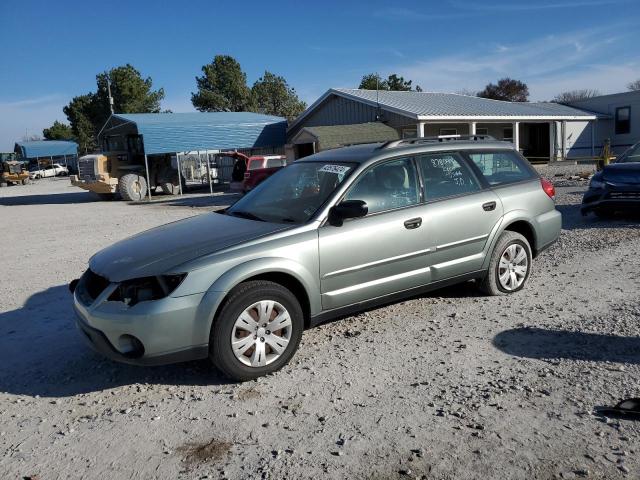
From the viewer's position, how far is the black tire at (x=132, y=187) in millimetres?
23391

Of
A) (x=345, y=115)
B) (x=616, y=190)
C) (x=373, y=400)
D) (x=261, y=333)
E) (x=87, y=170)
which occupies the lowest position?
(x=373, y=400)

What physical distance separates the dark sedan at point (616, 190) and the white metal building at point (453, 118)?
475 inches

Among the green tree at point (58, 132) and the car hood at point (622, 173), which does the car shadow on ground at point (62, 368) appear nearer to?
the car hood at point (622, 173)

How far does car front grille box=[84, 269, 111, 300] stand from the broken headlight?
0.20m

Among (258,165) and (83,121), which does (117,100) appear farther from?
(258,165)

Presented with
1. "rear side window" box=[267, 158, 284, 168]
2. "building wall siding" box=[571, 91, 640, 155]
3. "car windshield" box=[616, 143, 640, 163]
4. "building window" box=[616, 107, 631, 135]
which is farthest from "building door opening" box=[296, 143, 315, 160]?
"building window" box=[616, 107, 631, 135]

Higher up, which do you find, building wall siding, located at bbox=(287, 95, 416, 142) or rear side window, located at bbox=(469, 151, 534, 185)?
building wall siding, located at bbox=(287, 95, 416, 142)

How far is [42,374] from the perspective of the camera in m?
4.30

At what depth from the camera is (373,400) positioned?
141 inches

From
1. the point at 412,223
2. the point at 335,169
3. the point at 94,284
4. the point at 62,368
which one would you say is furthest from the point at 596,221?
the point at 62,368

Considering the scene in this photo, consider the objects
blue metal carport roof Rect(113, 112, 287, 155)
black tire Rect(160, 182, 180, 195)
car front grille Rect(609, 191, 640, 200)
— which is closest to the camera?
car front grille Rect(609, 191, 640, 200)

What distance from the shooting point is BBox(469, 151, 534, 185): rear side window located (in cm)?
561

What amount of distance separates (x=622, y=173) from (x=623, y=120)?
28.4m

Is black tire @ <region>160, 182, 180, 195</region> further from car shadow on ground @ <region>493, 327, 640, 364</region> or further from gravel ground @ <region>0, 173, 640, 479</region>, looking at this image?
car shadow on ground @ <region>493, 327, 640, 364</region>
